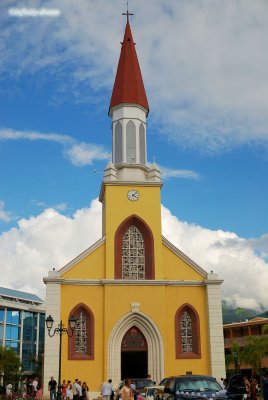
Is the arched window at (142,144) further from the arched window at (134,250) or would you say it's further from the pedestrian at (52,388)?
the pedestrian at (52,388)

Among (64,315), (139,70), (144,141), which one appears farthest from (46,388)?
(139,70)

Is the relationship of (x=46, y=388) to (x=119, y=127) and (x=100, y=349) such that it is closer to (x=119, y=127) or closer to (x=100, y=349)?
(x=100, y=349)

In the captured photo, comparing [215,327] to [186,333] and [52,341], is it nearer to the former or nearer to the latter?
[186,333]

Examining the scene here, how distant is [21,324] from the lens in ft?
286

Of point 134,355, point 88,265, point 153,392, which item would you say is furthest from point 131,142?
point 153,392

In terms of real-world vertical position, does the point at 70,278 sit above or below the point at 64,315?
above

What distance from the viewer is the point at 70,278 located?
29.2 meters

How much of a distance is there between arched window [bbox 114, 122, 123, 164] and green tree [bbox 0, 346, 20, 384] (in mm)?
24200

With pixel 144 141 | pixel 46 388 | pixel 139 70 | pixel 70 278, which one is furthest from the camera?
pixel 139 70

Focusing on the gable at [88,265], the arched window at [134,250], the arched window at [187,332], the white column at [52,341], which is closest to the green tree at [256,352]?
the arched window at [187,332]

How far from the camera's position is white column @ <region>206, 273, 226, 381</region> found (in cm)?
2856

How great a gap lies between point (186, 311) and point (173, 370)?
3.30 m

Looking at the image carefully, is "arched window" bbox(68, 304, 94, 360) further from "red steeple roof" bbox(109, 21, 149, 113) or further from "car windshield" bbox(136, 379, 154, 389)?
"red steeple roof" bbox(109, 21, 149, 113)

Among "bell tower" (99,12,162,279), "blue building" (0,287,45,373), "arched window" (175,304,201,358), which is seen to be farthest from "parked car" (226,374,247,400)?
"blue building" (0,287,45,373)
